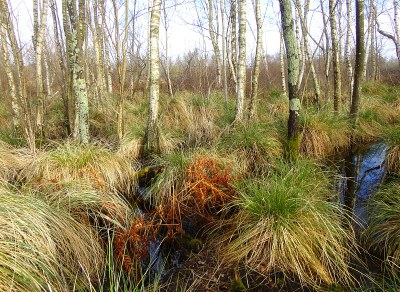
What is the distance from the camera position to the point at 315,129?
5.85 metres

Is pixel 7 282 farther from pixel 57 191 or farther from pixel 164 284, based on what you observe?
pixel 57 191

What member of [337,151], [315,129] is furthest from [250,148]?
[337,151]

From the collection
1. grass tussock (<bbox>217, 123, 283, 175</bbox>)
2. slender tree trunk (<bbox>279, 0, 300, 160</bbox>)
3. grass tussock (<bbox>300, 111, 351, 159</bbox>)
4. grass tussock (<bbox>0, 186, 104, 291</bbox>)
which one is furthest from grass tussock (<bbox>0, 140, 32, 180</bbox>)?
grass tussock (<bbox>300, 111, 351, 159</bbox>)

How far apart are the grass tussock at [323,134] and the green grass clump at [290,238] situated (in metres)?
2.94

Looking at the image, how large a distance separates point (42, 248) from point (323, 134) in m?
5.38

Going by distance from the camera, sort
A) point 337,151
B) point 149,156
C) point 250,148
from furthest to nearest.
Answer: point 337,151
point 149,156
point 250,148

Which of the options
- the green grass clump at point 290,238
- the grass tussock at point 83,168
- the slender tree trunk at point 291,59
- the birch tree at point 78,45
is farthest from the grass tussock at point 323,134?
the birch tree at point 78,45

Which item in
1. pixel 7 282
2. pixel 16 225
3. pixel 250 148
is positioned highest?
A: pixel 250 148

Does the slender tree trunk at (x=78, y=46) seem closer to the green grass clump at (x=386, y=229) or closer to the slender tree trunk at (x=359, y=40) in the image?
the green grass clump at (x=386, y=229)

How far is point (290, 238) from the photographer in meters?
2.51

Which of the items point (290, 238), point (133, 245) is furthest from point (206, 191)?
point (290, 238)

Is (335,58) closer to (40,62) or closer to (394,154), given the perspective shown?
(394,154)

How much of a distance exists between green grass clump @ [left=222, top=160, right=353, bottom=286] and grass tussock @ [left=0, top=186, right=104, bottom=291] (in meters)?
1.29

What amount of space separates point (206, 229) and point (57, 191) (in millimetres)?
1733
